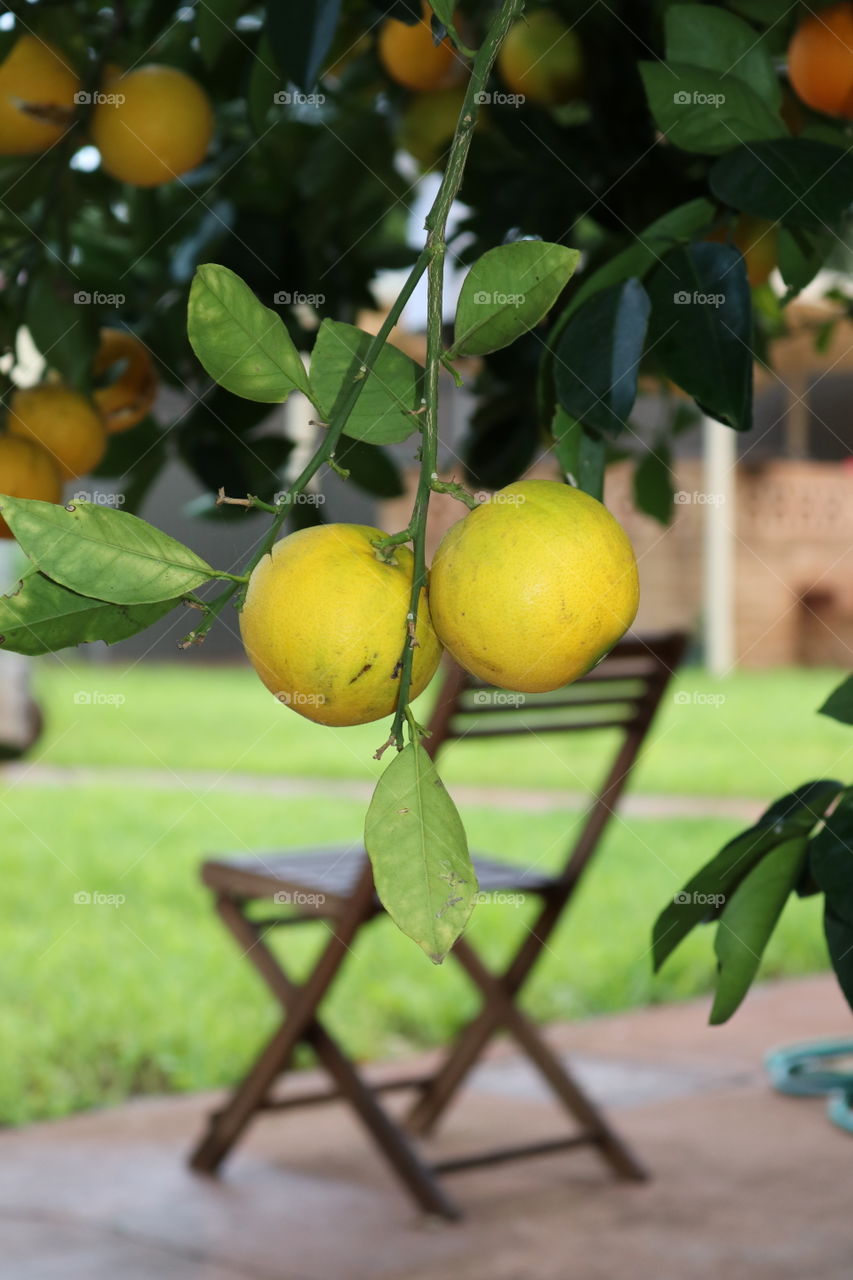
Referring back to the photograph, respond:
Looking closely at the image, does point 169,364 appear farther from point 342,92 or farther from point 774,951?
point 774,951

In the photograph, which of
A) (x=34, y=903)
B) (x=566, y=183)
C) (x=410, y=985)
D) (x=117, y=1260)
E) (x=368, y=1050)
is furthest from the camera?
(x=34, y=903)

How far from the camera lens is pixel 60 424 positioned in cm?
93

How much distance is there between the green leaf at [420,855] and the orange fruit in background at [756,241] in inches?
23.3

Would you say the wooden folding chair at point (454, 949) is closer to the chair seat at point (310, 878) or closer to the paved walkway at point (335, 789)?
the chair seat at point (310, 878)

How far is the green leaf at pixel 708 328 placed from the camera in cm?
70

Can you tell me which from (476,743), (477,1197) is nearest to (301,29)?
(477,1197)

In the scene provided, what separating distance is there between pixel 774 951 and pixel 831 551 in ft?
18.5

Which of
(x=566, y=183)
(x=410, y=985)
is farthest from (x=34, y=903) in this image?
(x=566, y=183)

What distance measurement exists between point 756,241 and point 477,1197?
1.67 metres

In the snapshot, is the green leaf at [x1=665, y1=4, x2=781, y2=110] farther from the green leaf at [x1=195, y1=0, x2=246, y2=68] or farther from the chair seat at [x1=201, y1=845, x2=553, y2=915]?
the chair seat at [x1=201, y1=845, x2=553, y2=915]

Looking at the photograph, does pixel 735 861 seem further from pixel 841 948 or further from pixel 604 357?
pixel 604 357

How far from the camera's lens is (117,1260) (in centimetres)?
196

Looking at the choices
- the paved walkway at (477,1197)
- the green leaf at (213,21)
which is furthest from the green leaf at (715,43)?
the paved walkway at (477,1197)

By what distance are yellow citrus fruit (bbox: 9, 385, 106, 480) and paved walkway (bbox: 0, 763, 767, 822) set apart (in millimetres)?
4182
